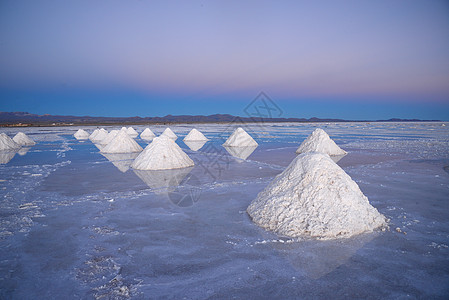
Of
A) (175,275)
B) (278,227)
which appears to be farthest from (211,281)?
(278,227)

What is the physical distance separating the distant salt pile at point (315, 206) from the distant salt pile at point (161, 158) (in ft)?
16.0

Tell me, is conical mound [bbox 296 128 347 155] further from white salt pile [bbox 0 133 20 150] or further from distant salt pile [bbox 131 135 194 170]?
white salt pile [bbox 0 133 20 150]

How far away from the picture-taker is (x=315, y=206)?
12.3 ft

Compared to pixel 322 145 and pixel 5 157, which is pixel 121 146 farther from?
pixel 322 145

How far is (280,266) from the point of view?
2.79m

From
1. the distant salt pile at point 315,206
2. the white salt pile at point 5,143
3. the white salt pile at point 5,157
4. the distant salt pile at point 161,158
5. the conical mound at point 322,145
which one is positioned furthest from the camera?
the white salt pile at point 5,143

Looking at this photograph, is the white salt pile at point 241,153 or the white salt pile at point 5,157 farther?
the white salt pile at point 241,153

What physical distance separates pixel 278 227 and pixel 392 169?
6646 millimetres

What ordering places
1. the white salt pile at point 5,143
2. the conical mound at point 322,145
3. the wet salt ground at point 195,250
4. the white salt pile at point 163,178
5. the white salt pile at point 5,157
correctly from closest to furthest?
the wet salt ground at point 195,250 → the white salt pile at point 163,178 → the white salt pile at point 5,157 → the conical mound at point 322,145 → the white salt pile at point 5,143

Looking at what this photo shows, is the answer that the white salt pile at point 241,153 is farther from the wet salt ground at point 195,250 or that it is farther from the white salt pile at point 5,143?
the white salt pile at point 5,143

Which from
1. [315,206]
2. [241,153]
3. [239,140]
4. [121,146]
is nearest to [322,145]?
[241,153]

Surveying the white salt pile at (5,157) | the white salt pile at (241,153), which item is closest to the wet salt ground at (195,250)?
the white salt pile at (241,153)

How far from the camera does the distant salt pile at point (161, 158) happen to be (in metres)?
8.59

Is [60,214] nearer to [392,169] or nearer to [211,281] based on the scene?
[211,281]
